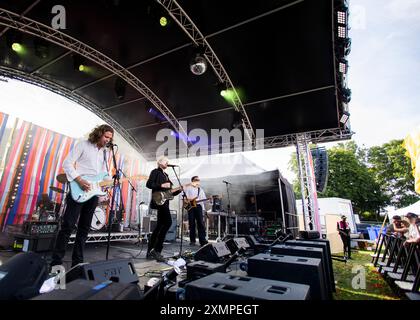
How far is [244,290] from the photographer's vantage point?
1031mm

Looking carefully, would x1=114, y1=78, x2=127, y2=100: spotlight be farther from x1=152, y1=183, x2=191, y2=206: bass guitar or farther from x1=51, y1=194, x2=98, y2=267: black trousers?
x1=51, y1=194, x2=98, y2=267: black trousers

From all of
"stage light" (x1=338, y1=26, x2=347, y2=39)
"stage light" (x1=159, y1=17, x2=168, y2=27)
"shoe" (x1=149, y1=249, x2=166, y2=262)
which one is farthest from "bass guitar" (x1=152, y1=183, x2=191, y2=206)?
"stage light" (x1=338, y1=26, x2=347, y2=39)

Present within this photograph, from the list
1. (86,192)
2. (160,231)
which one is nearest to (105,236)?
(160,231)

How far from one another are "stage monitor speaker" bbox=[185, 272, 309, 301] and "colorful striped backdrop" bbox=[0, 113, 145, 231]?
6461 mm

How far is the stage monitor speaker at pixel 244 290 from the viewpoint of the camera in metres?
0.96

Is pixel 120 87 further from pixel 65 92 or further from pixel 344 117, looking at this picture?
pixel 344 117

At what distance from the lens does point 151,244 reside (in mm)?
3725

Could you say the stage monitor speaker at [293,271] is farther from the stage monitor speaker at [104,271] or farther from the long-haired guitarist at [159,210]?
the long-haired guitarist at [159,210]

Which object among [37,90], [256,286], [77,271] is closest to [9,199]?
[37,90]

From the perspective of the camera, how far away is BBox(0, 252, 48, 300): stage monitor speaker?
1195 millimetres

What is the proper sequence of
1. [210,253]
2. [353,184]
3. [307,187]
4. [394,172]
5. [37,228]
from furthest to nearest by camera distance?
[394,172]
[353,184]
[307,187]
[37,228]
[210,253]

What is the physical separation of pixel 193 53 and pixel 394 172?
102 feet

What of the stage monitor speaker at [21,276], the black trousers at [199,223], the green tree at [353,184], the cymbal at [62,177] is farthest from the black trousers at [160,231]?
the green tree at [353,184]

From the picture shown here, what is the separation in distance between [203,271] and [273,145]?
7.22 metres
